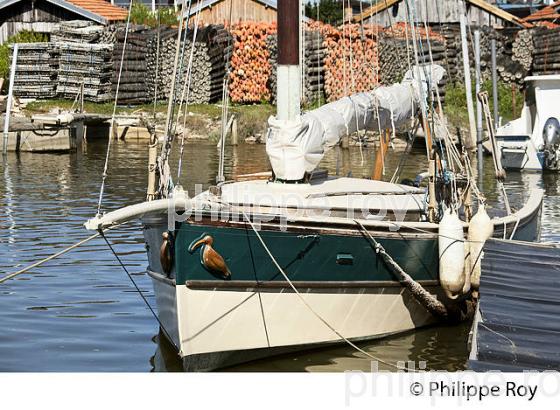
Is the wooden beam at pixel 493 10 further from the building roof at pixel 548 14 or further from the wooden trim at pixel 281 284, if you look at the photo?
the wooden trim at pixel 281 284

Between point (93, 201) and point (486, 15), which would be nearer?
point (93, 201)

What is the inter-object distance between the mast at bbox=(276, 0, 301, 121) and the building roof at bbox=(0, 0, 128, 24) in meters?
32.4

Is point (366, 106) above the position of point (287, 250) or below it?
above

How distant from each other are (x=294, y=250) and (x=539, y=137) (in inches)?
845

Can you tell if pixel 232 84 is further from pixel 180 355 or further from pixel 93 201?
pixel 180 355

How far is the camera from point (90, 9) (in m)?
43.8

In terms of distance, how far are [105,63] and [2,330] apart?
→ 2816 cm

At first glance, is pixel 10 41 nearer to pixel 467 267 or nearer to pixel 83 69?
pixel 83 69

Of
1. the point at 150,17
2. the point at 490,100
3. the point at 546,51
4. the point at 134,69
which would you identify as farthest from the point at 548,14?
the point at 134,69

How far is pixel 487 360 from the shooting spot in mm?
8102

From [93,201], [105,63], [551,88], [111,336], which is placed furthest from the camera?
[105,63]

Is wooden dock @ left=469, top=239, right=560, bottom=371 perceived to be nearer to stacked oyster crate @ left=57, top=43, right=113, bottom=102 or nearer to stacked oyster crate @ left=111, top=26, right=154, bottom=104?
stacked oyster crate @ left=111, top=26, right=154, bottom=104

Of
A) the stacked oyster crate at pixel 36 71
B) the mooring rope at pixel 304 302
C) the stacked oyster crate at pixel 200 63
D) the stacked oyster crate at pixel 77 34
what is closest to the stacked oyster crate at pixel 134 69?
the stacked oyster crate at pixel 200 63

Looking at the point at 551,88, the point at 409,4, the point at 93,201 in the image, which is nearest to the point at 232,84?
the point at 551,88
